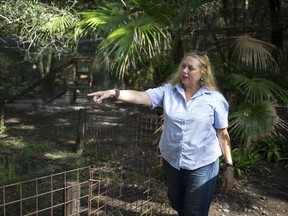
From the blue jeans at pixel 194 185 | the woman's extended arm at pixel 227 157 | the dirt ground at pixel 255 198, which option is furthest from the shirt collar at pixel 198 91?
the dirt ground at pixel 255 198

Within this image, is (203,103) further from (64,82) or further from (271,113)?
(64,82)

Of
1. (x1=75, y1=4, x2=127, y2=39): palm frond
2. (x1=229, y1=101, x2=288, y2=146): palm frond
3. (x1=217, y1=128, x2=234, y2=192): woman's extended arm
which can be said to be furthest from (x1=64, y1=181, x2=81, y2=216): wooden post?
(x1=229, y1=101, x2=288, y2=146): palm frond

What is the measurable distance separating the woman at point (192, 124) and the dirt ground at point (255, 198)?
142 centimetres

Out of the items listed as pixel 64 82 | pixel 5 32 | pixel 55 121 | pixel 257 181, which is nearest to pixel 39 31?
pixel 5 32

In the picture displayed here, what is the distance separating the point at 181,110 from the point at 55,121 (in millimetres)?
6484

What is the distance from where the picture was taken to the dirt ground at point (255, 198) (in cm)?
413

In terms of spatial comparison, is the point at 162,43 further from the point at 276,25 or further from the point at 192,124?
the point at 276,25

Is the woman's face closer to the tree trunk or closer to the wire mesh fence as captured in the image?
the wire mesh fence

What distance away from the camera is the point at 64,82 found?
48.3ft

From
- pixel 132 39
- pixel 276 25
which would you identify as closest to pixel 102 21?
pixel 132 39

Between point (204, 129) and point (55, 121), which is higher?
point (204, 129)

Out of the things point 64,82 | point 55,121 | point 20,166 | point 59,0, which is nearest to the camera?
point 20,166

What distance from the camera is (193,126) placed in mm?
2605

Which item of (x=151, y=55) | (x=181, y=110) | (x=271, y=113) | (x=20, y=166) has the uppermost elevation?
(x=151, y=55)
